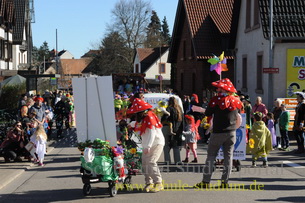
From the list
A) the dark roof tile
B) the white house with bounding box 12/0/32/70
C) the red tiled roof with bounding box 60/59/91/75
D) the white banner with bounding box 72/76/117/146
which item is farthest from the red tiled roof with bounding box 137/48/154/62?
the white banner with bounding box 72/76/117/146

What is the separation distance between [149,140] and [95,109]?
3.98 ft

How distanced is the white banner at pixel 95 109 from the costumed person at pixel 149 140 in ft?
1.54

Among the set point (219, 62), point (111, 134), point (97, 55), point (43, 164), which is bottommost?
point (43, 164)

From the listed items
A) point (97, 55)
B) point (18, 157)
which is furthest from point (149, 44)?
point (18, 157)

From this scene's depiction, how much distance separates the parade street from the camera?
8898 millimetres

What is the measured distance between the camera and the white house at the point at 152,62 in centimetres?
7962

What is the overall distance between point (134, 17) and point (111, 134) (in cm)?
6736

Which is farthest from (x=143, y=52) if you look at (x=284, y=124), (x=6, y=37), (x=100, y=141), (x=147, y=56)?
(x=100, y=141)

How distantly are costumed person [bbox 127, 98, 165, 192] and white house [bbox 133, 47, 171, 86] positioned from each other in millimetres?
69024

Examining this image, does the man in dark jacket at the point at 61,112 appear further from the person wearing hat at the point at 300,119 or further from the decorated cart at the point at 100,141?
the decorated cart at the point at 100,141

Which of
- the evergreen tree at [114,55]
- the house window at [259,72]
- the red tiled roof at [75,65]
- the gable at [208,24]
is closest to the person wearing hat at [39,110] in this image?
the house window at [259,72]

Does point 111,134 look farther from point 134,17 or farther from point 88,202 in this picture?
point 134,17

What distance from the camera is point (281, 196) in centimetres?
902

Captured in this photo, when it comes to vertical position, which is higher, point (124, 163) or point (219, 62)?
point (219, 62)
